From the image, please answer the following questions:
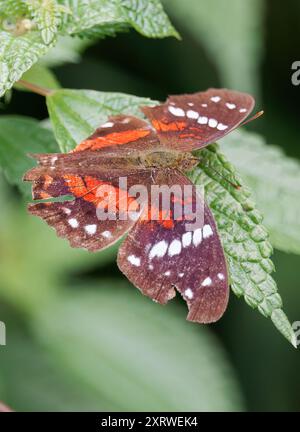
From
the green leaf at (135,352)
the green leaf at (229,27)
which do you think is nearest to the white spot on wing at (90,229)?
the green leaf at (135,352)

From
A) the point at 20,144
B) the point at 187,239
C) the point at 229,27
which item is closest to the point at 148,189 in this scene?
the point at 187,239

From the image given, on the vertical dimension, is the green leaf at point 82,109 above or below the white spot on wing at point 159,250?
above

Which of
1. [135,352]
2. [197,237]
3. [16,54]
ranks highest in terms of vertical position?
[16,54]

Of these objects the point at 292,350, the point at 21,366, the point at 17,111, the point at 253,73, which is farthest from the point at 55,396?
the point at 253,73

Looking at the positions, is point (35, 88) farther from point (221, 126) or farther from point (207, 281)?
point (207, 281)

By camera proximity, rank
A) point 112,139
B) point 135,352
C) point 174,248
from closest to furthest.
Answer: point 174,248 → point 112,139 → point 135,352

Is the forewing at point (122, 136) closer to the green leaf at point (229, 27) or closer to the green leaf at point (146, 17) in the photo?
the green leaf at point (146, 17)

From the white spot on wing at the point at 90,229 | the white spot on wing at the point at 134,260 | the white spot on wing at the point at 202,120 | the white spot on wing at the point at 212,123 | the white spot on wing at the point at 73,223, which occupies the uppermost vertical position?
the white spot on wing at the point at 212,123
